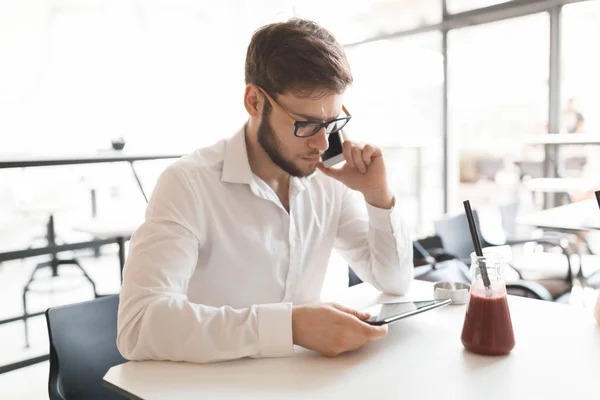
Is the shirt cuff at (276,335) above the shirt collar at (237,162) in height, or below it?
below

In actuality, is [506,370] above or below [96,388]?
above

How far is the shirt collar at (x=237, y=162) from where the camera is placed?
4.70 ft

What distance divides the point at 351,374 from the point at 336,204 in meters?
0.79

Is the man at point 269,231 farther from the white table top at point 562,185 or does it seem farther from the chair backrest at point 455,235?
the white table top at point 562,185

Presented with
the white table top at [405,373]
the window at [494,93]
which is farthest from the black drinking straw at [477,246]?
the window at [494,93]

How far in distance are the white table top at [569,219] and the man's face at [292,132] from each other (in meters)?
2.03

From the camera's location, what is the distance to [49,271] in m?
4.45

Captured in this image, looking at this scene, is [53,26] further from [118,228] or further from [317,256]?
[317,256]

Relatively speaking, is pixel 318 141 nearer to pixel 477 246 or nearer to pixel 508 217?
pixel 477 246

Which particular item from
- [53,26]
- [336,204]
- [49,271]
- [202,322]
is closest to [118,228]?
[49,271]

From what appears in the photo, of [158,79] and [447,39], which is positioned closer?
[447,39]

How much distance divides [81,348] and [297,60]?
35.8 inches

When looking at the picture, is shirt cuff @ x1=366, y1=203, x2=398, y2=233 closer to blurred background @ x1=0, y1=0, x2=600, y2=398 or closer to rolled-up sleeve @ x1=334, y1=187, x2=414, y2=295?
rolled-up sleeve @ x1=334, y1=187, x2=414, y2=295

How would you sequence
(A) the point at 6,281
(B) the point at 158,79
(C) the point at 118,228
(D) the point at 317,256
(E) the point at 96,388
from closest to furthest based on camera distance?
(E) the point at 96,388 < (D) the point at 317,256 < (C) the point at 118,228 < (A) the point at 6,281 < (B) the point at 158,79
